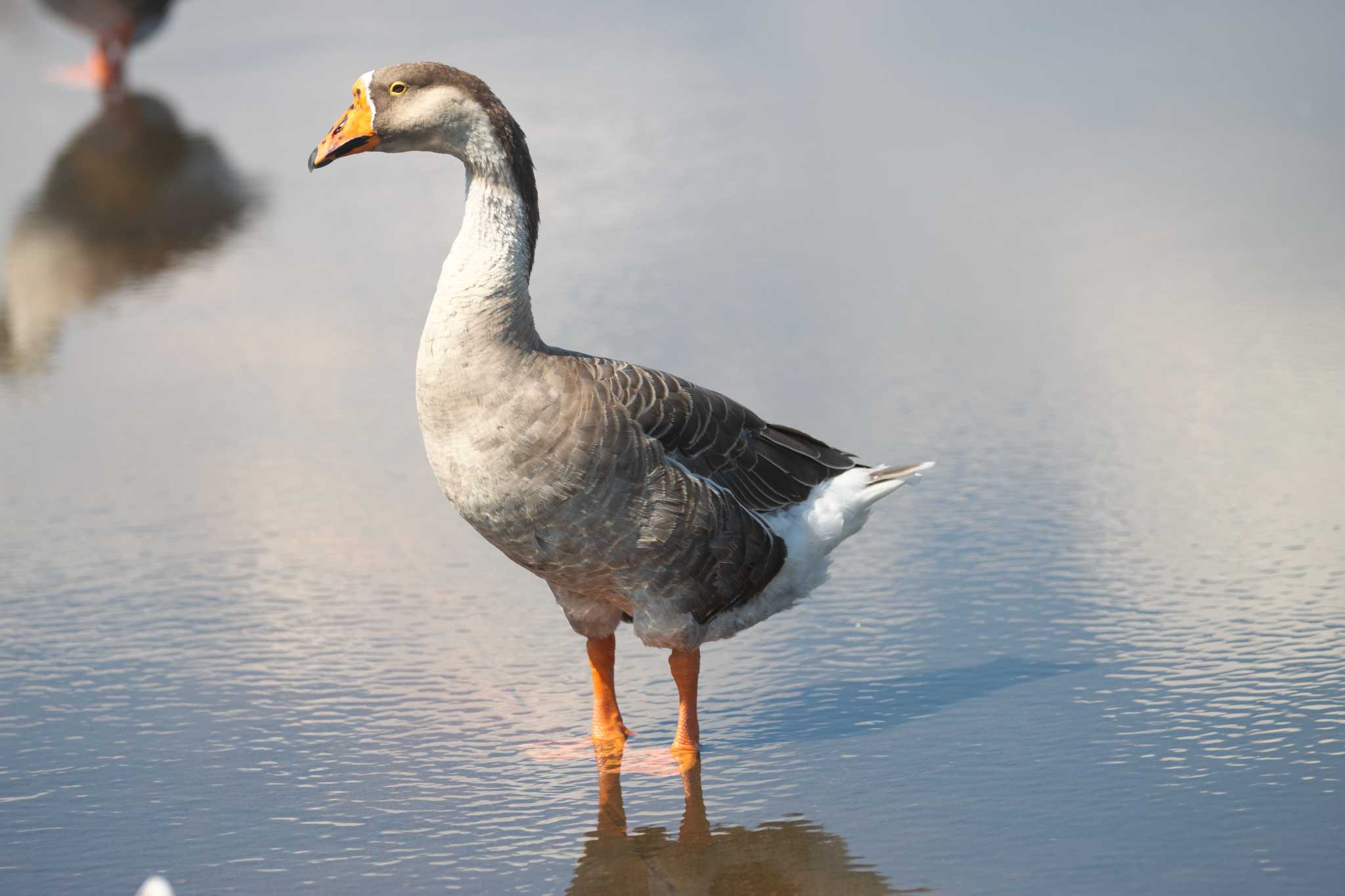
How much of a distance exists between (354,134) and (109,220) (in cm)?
776

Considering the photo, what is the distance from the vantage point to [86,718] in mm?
5430

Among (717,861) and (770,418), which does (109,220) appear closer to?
(770,418)

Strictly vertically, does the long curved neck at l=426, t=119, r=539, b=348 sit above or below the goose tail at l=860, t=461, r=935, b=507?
above

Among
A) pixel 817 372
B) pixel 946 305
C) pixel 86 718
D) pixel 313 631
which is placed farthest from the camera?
pixel 946 305

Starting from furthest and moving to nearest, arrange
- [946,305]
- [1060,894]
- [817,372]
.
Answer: [946,305], [817,372], [1060,894]

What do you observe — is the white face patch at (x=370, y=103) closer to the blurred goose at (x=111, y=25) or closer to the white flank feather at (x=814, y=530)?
the white flank feather at (x=814, y=530)

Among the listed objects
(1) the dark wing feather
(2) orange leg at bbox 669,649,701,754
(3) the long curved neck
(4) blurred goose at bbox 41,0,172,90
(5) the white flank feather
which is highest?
(4) blurred goose at bbox 41,0,172,90

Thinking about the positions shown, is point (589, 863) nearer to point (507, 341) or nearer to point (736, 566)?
point (736, 566)

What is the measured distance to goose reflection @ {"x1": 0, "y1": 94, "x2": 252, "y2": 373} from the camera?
10430mm

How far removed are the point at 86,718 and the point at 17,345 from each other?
16.3ft

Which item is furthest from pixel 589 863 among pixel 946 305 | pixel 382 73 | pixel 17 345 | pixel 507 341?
pixel 17 345

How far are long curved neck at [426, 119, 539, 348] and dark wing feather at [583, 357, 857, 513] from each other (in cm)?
33

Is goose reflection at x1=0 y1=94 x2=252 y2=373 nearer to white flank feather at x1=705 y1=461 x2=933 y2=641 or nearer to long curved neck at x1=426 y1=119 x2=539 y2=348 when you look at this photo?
long curved neck at x1=426 y1=119 x2=539 y2=348

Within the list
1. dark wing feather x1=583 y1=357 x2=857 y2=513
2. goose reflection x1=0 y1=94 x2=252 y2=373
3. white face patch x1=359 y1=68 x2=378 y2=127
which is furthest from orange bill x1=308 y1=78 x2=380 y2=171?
goose reflection x1=0 y1=94 x2=252 y2=373
